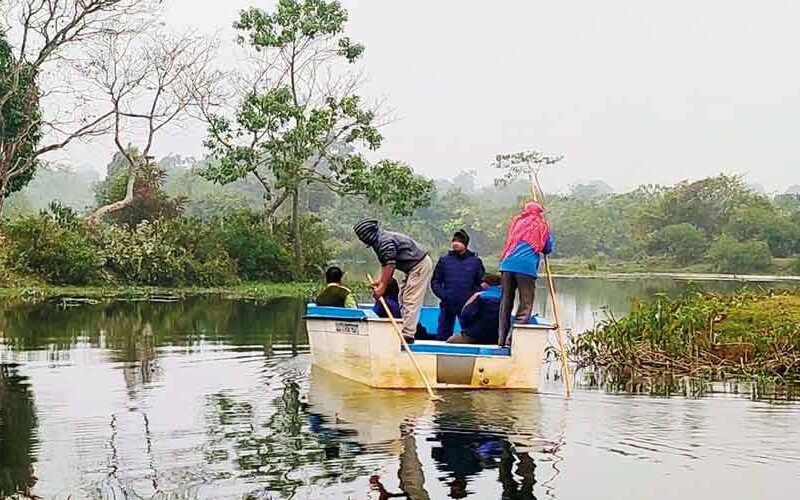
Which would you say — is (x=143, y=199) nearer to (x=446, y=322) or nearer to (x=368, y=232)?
(x=446, y=322)

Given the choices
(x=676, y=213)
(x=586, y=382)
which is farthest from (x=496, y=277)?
(x=676, y=213)

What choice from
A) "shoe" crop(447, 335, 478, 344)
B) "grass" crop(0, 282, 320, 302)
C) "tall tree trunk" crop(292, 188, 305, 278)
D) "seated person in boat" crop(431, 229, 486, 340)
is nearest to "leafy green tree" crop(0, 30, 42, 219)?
"grass" crop(0, 282, 320, 302)

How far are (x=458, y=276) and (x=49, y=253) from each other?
20179 millimetres

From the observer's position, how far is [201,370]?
14.3 m

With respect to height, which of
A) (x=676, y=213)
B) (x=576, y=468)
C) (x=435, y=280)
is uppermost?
(x=676, y=213)

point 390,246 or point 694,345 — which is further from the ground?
point 390,246

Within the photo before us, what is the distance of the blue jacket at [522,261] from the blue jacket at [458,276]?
2.68ft

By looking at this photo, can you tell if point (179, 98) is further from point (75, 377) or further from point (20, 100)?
point (75, 377)

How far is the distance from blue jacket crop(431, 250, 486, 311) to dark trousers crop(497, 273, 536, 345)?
811mm

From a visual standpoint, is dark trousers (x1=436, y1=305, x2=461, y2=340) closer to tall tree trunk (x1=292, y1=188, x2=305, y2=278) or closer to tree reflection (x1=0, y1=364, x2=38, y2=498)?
tree reflection (x1=0, y1=364, x2=38, y2=498)

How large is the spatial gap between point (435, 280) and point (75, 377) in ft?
13.3

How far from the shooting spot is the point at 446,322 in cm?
1370

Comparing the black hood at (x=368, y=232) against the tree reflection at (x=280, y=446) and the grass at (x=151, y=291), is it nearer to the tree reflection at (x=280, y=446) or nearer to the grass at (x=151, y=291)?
the tree reflection at (x=280, y=446)

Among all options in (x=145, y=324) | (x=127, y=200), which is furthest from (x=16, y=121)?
(x=145, y=324)
